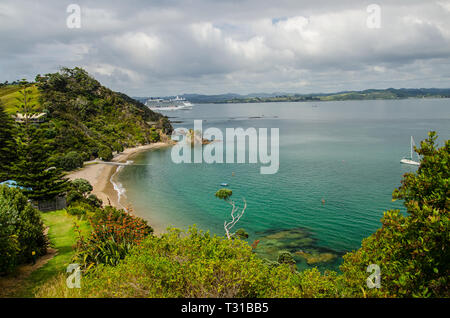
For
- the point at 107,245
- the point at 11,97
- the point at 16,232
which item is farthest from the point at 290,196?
the point at 11,97

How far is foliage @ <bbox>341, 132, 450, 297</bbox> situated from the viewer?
7.68m

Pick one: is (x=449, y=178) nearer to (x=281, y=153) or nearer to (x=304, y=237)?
(x=304, y=237)

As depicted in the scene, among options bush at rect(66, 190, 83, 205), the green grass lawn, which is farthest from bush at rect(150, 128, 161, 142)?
the green grass lawn

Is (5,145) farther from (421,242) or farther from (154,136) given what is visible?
(154,136)

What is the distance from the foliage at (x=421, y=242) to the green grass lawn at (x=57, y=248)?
12.3 meters

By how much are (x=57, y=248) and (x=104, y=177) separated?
40.6 meters

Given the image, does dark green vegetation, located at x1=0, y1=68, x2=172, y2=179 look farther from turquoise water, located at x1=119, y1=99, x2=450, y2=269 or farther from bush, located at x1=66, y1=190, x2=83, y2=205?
bush, located at x1=66, y1=190, x2=83, y2=205

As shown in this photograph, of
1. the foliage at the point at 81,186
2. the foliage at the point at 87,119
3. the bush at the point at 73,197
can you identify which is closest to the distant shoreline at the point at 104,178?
the foliage at the point at 81,186

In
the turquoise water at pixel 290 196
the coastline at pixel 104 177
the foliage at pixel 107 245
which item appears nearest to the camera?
the foliage at pixel 107 245

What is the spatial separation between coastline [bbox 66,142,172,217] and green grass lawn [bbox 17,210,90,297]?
1307cm

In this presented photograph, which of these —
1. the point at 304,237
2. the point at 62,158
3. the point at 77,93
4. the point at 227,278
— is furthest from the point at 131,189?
the point at 77,93

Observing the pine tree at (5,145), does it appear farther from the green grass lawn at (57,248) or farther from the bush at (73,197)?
the green grass lawn at (57,248)

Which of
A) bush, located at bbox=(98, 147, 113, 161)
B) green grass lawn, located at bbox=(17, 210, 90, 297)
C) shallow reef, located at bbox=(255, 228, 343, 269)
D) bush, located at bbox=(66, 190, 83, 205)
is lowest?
shallow reef, located at bbox=(255, 228, 343, 269)

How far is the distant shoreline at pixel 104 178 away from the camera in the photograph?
41331 mm
